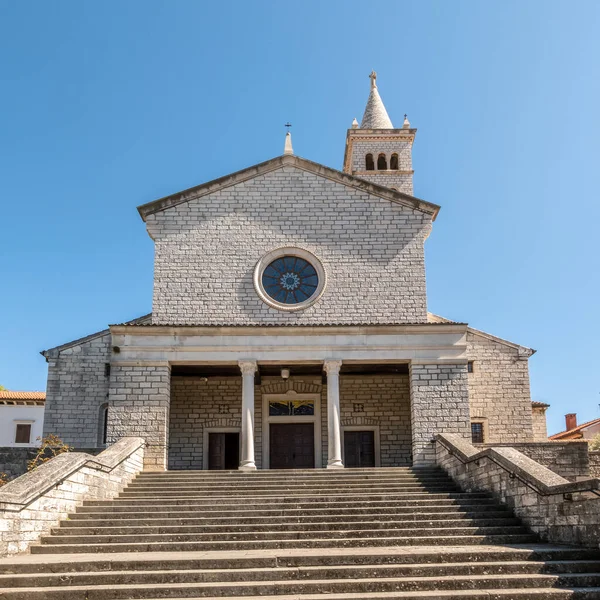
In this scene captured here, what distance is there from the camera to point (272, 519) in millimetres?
11734

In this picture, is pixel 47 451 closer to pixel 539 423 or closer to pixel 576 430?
pixel 539 423

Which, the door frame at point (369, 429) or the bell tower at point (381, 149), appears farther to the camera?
the bell tower at point (381, 149)

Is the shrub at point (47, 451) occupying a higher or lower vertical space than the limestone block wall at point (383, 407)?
lower

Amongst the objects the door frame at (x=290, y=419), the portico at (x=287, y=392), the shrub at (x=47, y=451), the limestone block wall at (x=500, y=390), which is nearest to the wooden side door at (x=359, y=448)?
the portico at (x=287, y=392)

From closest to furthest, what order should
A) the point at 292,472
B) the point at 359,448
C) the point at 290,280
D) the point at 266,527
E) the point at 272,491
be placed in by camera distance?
the point at 266,527, the point at 272,491, the point at 292,472, the point at 290,280, the point at 359,448

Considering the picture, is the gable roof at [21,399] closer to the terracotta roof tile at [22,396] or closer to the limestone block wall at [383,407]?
the terracotta roof tile at [22,396]

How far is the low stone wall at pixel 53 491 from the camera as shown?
1004cm

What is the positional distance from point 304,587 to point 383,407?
11950 millimetres

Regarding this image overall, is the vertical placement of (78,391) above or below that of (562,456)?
above

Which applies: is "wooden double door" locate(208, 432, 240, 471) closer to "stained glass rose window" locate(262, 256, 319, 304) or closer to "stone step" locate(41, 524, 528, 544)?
"stained glass rose window" locate(262, 256, 319, 304)

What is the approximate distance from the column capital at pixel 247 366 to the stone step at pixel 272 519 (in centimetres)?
609

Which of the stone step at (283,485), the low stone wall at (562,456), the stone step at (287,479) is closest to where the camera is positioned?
the stone step at (283,485)

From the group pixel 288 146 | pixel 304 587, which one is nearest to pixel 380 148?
pixel 288 146

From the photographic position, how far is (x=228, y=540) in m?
10.8
